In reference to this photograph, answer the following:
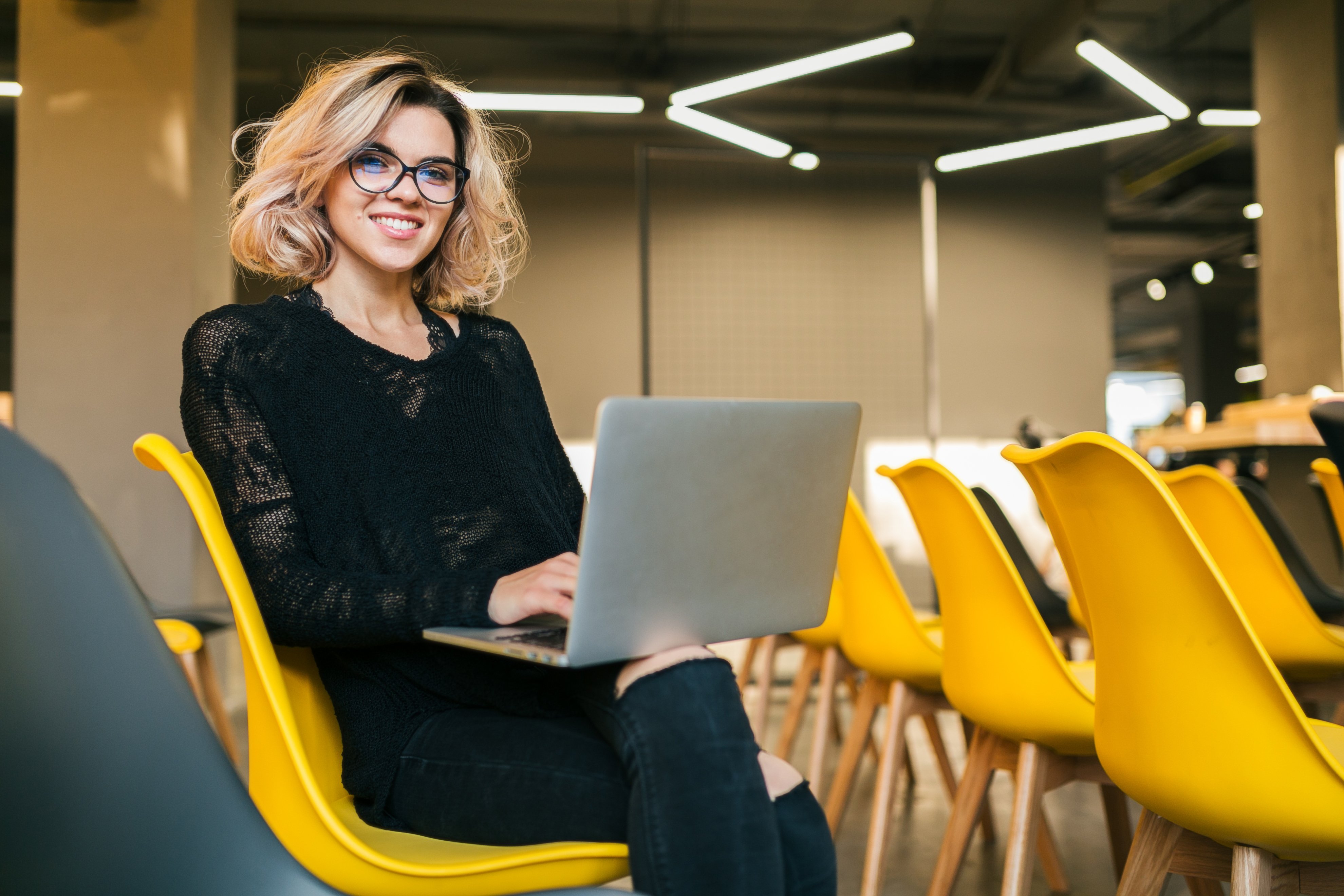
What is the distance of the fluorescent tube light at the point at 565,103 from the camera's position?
4719 millimetres

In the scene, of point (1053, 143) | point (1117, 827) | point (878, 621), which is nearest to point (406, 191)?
point (878, 621)

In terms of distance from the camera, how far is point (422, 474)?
121 cm

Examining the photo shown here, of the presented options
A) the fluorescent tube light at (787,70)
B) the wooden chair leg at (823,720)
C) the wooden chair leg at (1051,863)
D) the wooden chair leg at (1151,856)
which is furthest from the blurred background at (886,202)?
the wooden chair leg at (1151,856)

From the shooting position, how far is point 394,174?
4.32ft

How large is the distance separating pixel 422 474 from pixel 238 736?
2.61m

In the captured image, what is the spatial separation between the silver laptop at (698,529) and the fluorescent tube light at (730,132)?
12.0 feet

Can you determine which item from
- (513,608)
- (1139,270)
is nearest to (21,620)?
(513,608)

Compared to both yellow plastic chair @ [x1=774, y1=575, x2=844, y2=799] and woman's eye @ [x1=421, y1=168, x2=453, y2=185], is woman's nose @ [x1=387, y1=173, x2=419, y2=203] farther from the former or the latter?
→ yellow plastic chair @ [x1=774, y1=575, x2=844, y2=799]

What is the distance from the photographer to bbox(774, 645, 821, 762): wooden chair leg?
9.53ft

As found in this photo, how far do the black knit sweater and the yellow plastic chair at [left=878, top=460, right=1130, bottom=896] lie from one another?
0.76 m

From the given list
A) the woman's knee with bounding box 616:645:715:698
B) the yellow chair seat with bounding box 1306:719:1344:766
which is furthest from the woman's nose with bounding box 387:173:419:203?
the yellow chair seat with bounding box 1306:719:1344:766

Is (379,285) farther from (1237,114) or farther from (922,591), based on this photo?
(922,591)

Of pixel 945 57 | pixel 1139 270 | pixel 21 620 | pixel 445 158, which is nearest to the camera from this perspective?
pixel 21 620

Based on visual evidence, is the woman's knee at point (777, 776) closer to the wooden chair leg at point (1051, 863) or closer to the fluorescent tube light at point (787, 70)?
the wooden chair leg at point (1051, 863)
